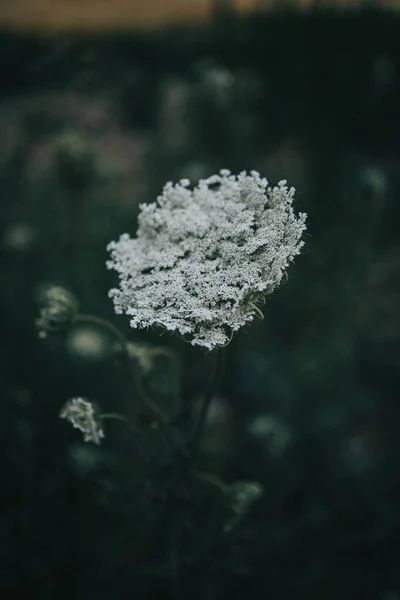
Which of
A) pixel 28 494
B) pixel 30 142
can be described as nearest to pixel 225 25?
pixel 30 142

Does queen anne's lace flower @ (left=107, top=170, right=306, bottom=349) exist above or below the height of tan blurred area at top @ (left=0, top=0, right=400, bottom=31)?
below

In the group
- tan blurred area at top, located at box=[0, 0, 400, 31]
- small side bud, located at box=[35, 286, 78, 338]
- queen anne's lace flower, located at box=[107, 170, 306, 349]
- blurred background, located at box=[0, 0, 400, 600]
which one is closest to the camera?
queen anne's lace flower, located at box=[107, 170, 306, 349]

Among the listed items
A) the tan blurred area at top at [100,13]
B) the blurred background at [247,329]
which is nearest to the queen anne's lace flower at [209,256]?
the blurred background at [247,329]

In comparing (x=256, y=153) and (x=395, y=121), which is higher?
(x=395, y=121)

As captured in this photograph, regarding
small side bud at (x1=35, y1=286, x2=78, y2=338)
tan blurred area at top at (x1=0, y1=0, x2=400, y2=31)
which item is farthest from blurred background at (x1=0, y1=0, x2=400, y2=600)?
small side bud at (x1=35, y1=286, x2=78, y2=338)

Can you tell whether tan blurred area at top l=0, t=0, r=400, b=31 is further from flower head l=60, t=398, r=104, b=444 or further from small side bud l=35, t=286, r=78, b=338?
flower head l=60, t=398, r=104, b=444

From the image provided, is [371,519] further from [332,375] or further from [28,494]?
[28,494]

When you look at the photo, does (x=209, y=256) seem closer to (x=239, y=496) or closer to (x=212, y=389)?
(x=212, y=389)

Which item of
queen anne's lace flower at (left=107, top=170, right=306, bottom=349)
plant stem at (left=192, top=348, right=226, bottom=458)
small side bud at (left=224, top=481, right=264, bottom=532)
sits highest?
queen anne's lace flower at (left=107, top=170, right=306, bottom=349)
